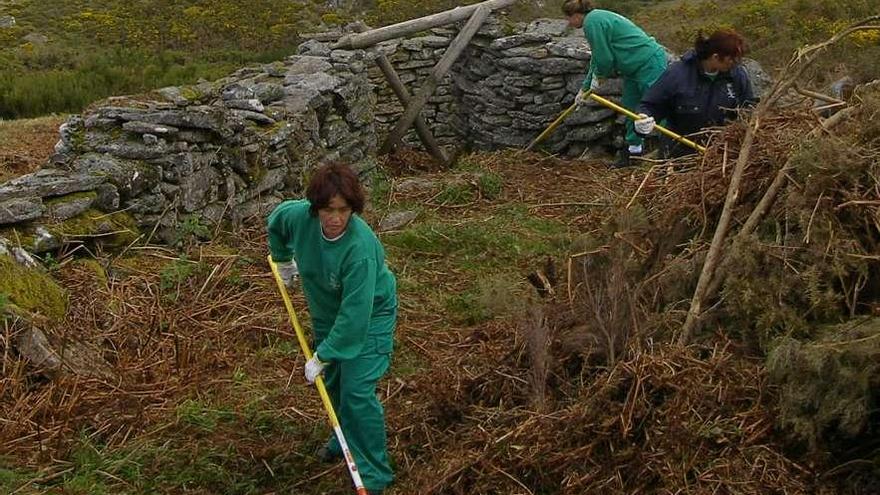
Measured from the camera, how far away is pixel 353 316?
14.0 feet

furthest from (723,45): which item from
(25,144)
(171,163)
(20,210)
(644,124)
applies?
(25,144)

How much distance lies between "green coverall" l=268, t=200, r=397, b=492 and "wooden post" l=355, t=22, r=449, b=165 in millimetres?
5746

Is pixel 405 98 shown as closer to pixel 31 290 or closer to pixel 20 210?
pixel 20 210

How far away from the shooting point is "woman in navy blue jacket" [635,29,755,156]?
7.35 metres

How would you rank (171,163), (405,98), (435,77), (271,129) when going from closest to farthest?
(171,163)
(271,129)
(405,98)
(435,77)

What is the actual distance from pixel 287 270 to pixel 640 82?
→ 15.5 ft

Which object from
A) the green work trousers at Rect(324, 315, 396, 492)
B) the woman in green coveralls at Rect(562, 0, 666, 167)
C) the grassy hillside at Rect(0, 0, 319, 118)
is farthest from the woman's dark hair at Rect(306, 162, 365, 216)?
the grassy hillside at Rect(0, 0, 319, 118)

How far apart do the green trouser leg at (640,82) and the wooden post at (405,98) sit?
2.51m

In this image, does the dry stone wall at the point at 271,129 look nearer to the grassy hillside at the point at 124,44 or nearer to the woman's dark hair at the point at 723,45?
the woman's dark hair at the point at 723,45

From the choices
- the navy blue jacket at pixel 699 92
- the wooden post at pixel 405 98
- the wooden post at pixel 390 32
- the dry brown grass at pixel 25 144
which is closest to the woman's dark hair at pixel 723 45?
the navy blue jacket at pixel 699 92

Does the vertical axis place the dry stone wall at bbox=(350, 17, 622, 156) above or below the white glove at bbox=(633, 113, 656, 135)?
below

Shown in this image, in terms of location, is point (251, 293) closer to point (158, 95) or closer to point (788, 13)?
point (158, 95)

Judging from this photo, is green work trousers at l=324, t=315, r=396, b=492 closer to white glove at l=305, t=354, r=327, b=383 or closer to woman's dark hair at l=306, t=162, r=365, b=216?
white glove at l=305, t=354, r=327, b=383

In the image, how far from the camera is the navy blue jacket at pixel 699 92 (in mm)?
7430
